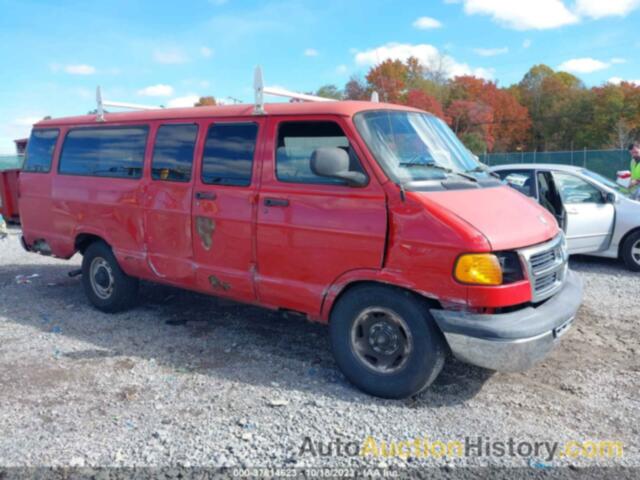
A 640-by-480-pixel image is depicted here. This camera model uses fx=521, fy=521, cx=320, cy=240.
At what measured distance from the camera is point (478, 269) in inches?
138

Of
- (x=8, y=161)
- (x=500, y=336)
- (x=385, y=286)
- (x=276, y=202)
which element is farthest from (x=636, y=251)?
(x=8, y=161)

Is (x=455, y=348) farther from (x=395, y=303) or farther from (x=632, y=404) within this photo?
(x=632, y=404)

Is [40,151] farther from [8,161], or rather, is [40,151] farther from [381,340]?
[8,161]

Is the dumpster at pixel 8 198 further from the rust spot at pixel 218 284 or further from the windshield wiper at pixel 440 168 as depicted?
the windshield wiper at pixel 440 168

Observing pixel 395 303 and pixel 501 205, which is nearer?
pixel 395 303

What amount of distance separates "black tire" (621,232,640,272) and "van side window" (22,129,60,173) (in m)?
8.05

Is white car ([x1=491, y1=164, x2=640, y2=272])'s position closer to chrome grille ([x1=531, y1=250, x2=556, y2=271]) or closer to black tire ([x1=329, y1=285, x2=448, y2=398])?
chrome grille ([x1=531, y1=250, x2=556, y2=271])

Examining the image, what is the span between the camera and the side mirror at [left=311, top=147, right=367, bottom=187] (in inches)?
151

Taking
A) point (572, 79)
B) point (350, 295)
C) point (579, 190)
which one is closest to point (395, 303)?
point (350, 295)

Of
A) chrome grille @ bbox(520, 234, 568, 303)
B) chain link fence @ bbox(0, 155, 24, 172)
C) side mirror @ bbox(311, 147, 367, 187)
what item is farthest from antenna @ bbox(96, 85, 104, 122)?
chain link fence @ bbox(0, 155, 24, 172)

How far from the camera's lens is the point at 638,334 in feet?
17.3

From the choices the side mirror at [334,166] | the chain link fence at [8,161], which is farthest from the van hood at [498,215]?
the chain link fence at [8,161]

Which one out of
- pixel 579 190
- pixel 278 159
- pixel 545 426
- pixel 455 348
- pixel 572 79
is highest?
pixel 572 79

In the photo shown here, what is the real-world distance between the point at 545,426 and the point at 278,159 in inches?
113
